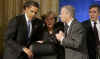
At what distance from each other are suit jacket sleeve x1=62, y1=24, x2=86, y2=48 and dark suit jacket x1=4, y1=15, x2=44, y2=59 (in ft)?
1.86

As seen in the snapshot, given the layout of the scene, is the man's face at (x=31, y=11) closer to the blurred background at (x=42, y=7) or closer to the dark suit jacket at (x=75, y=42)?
the dark suit jacket at (x=75, y=42)

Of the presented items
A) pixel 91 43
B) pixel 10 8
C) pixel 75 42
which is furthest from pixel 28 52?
pixel 10 8

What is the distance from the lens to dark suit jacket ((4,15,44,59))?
124 inches

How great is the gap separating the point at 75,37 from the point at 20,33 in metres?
0.73

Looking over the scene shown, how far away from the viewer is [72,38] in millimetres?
2900

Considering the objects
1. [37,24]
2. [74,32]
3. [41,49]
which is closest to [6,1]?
[37,24]

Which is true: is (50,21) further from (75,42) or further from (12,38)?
(75,42)

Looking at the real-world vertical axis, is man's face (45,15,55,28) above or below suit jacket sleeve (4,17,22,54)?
above

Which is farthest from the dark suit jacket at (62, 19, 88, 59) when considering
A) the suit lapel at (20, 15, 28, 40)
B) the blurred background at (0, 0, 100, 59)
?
the blurred background at (0, 0, 100, 59)

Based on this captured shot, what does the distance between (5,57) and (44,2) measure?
1.97 metres

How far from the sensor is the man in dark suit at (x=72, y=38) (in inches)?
113

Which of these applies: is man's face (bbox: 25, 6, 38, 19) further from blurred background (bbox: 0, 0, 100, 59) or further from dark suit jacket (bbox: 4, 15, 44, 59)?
blurred background (bbox: 0, 0, 100, 59)

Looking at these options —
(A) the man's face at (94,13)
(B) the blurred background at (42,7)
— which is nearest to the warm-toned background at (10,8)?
(B) the blurred background at (42,7)

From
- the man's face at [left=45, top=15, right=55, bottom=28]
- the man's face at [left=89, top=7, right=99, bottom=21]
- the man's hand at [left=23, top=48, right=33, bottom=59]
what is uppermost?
the man's face at [left=89, top=7, right=99, bottom=21]
